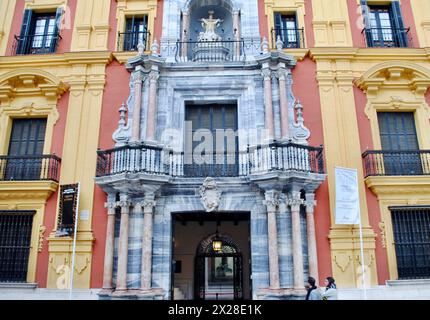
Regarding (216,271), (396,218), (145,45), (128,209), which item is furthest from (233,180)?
(216,271)

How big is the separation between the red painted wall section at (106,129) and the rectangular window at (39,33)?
2547mm

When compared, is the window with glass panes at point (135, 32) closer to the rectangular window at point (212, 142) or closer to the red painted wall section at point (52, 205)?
the red painted wall section at point (52, 205)

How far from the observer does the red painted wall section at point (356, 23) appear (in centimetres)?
1277

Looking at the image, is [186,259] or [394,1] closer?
[394,1]

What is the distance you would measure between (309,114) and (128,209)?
6065 mm

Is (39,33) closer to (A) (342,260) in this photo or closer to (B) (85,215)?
(B) (85,215)

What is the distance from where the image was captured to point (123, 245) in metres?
10.3

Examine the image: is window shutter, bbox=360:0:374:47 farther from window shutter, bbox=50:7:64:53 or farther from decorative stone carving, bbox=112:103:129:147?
window shutter, bbox=50:7:64:53

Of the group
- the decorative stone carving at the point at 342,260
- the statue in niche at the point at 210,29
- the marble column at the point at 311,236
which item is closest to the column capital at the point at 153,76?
the statue in niche at the point at 210,29

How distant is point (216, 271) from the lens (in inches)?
832

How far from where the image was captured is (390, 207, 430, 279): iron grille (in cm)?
1050
